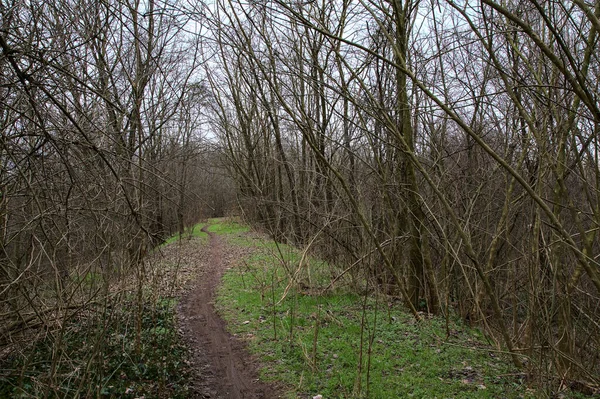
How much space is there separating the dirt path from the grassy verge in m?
0.23

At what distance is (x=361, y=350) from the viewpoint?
4652 millimetres

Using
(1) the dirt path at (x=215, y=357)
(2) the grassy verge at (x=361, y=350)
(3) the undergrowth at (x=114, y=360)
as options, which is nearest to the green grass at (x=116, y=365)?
(3) the undergrowth at (x=114, y=360)

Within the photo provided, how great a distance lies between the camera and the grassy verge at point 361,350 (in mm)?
5117

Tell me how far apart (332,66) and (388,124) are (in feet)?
18.7

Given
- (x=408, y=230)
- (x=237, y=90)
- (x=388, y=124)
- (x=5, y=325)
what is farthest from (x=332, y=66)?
(x=237, y=90)

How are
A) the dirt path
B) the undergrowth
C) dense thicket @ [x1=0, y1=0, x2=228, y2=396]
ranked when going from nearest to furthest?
dense thicket @ [x1=0, y1=0, x2=228, y2=396] → the undergrowth → the dirt path

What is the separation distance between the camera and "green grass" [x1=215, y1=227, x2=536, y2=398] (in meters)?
5.11

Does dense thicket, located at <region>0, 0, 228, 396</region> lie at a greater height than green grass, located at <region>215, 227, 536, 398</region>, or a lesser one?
greater

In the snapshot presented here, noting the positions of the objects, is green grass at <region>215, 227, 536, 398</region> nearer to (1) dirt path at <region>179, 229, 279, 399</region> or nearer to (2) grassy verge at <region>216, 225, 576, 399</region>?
(2) grassy verge at <region>216, 225, 576, 399</region>

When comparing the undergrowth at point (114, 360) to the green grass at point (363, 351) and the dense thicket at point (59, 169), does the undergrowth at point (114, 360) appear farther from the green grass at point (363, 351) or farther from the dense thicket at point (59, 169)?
the green grass at point (363, 351)

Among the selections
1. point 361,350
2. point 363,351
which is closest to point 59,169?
point 361,350

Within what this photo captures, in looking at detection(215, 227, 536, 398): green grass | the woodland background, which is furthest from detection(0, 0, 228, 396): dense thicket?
detection(215, 227, 536, 398): green grass

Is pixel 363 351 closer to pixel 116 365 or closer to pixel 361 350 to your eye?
pixel 361 350

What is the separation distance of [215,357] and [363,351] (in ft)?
7.30
